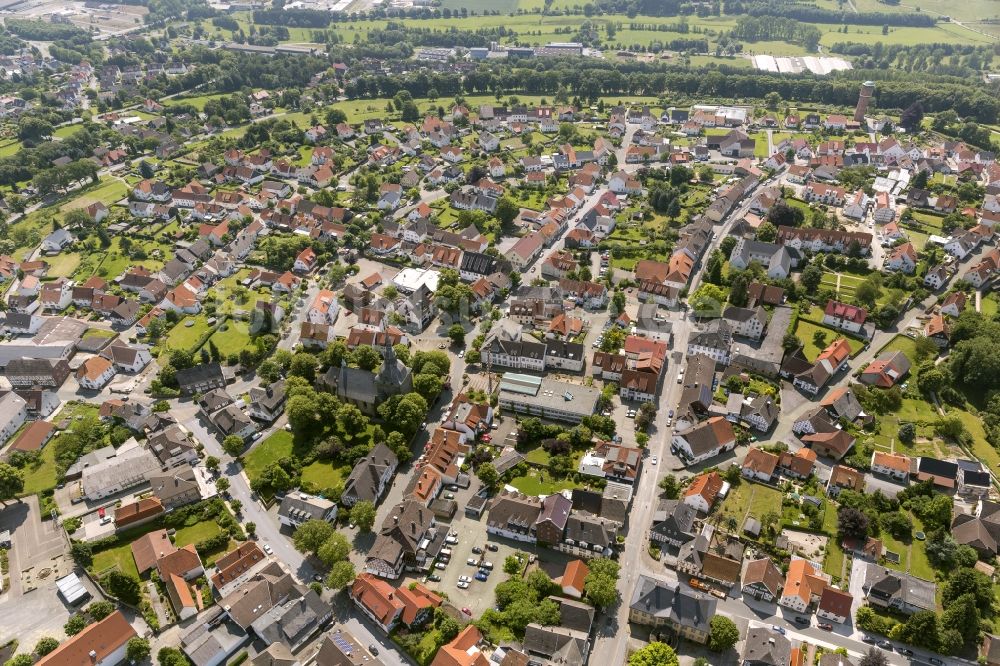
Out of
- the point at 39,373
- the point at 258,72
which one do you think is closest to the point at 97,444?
the point at 39,373

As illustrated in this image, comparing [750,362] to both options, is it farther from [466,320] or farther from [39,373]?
[39,373]

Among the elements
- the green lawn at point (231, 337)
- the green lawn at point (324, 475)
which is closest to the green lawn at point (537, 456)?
the green lawn at point (324, 475)

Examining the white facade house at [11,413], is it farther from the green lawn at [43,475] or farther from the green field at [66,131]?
the green field at [66,131]

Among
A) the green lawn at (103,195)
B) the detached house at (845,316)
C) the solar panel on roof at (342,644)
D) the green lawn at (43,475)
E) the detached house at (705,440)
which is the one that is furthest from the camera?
the green lawn at (103,195)

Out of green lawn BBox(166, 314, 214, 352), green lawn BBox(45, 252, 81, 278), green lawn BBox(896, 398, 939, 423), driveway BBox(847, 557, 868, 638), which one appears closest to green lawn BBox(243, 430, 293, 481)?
green lawn BBox(166, 314, 214, 352)

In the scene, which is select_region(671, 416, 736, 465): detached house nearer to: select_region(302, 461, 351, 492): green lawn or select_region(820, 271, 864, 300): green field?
select_region(302, 461, 351, 492): green lawn

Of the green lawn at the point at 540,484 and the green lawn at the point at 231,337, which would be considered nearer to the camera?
the green lawn at the point at 540,484

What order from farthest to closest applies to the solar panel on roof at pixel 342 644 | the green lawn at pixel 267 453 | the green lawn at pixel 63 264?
the green lawn at pixel 63 264 < the green lawn at pixel 267 453 < the solar panel on roof at pixel 342 644

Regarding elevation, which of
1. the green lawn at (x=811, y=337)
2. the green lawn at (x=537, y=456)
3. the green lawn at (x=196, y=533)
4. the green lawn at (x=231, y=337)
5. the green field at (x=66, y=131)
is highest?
the green field at (x=66, y=131)

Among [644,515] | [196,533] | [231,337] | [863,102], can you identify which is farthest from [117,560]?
[863,102]

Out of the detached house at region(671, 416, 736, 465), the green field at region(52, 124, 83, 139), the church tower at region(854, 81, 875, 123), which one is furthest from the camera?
the church tower at region(854, 81, 875, 123)

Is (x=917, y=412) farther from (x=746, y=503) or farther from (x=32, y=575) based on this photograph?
(x=32, y=575)
